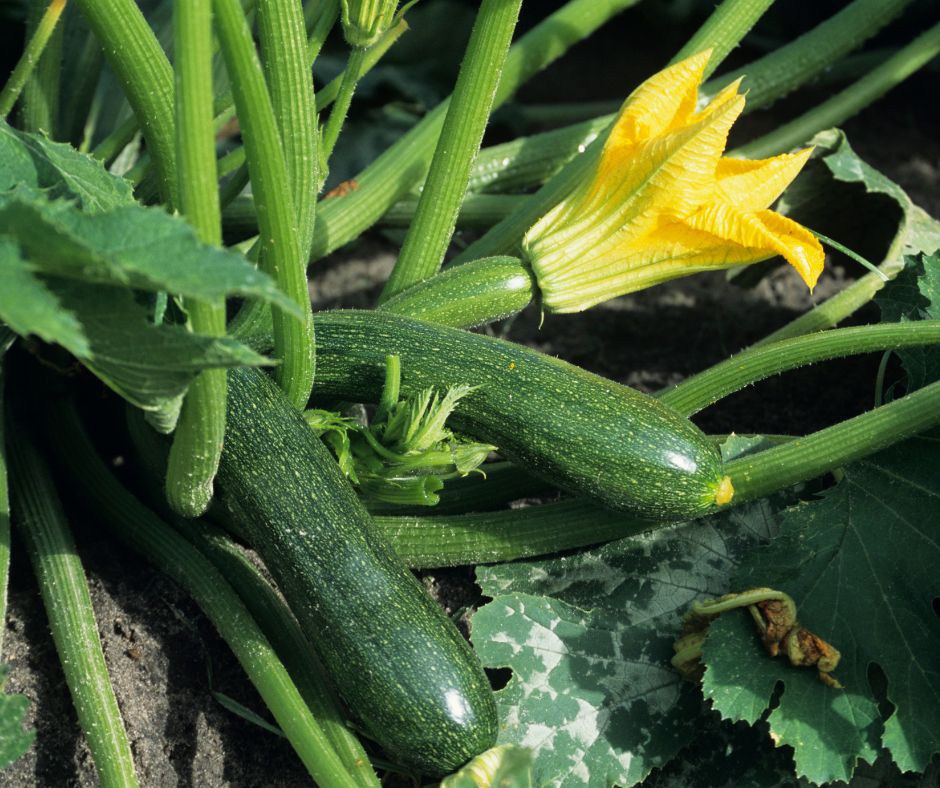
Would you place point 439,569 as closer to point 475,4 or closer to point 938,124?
point 475,4

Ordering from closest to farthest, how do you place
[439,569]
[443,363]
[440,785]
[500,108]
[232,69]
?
1. [232,69]
2. [440,785]
3. [443,363]
4. [439,569]
5. [500,108]

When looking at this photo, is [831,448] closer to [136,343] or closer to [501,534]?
[501,534]

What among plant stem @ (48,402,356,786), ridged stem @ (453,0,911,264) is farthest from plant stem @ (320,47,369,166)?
ridged stem @ (453,0,911,264)

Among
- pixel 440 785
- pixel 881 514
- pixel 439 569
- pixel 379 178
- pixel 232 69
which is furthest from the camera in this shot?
pixel 379 178

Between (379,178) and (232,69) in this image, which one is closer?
(232,69)

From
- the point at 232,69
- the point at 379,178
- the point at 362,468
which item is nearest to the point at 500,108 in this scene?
the point at 379,178

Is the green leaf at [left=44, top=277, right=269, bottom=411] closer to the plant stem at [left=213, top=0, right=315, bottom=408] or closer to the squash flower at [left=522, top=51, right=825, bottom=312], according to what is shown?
the plant stem at [left=213, top=0, right=315, bottom=408]
